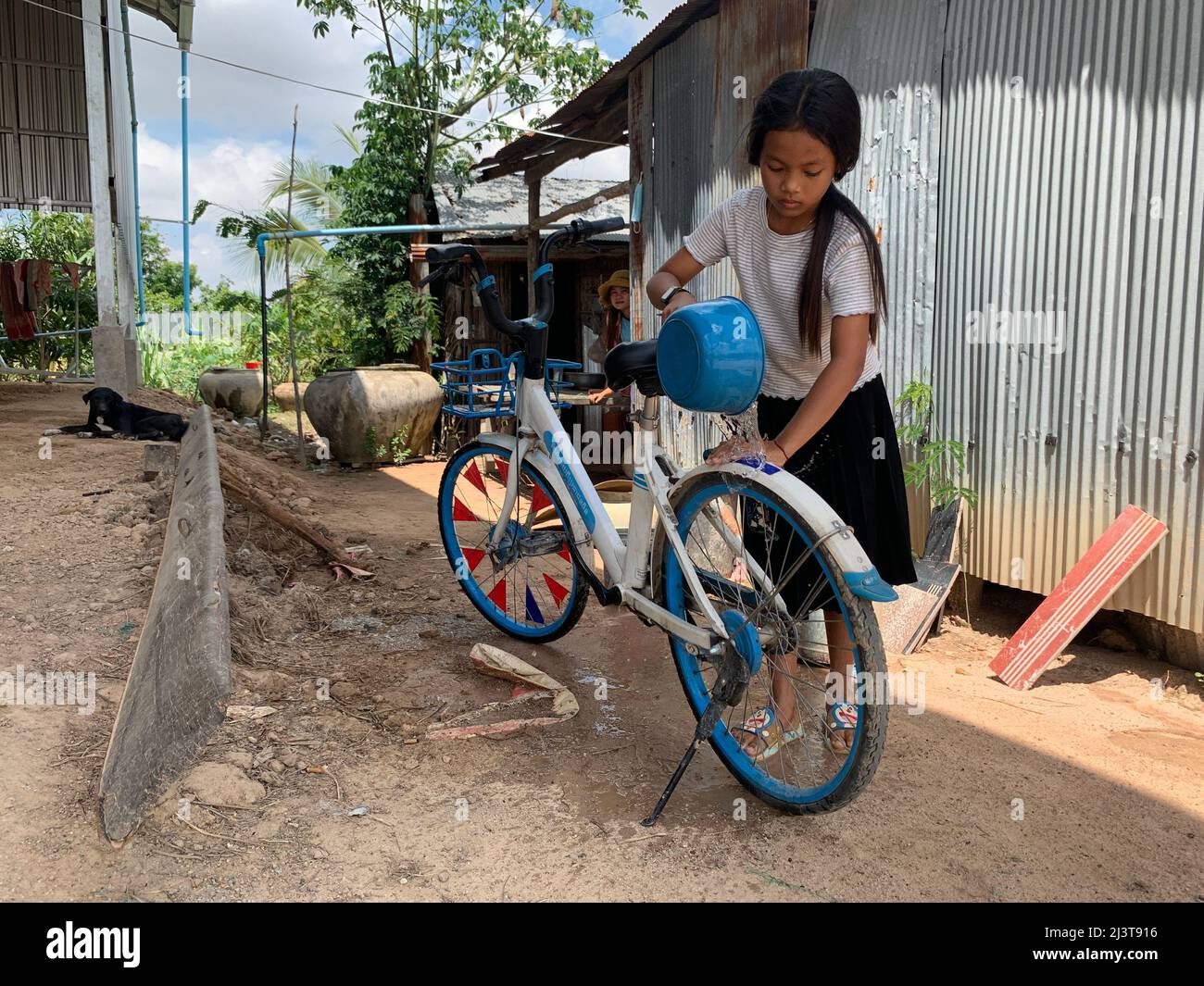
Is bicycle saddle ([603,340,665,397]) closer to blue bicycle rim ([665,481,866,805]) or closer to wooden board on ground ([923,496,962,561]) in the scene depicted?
blue bicycle rim ([665,481,866,805])

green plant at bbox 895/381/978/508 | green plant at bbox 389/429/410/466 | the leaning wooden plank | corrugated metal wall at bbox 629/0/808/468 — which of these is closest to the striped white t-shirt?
the leaning wooden plank

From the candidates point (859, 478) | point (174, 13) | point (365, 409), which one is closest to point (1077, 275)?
point (859, 478)

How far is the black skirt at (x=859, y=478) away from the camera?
7.92 feet

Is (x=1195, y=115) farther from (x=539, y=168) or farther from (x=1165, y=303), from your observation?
(x=539, y=168)

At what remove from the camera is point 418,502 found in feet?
23.6

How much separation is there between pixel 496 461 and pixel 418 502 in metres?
3.54

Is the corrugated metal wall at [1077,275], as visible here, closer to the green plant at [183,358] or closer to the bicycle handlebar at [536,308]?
the bicycle handlebar at [536,308]

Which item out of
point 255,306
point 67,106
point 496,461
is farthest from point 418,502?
point 255,306

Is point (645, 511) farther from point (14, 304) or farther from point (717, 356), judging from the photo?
point (14, 304)

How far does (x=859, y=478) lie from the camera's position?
2.43 meters

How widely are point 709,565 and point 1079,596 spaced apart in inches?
68.6

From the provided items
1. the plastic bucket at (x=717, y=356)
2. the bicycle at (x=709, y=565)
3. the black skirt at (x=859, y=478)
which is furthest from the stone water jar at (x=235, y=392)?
the plastic bucket at (x=717, y=356)

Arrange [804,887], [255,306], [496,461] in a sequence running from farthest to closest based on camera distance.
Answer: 1. [255,306]
2. [496,461]
3. [804,887]
